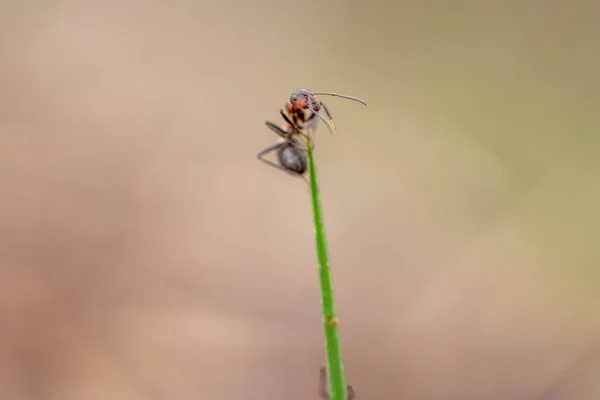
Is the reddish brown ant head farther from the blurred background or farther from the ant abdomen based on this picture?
the blurred background

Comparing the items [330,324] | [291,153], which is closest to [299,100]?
[291,153]

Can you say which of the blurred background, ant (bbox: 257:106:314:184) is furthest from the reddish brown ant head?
the blurred background

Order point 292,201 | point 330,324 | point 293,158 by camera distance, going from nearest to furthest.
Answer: point 330,324, point 293,158, point 292,201

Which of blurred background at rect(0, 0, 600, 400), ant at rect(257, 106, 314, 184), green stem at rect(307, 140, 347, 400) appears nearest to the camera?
green stem at rect(307, 140, 347, 400)

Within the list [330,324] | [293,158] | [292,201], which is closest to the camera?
[330,324]

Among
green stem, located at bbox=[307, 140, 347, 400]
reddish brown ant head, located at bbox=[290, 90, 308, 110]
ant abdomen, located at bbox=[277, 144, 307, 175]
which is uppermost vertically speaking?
reddish brown ant head, located at bbox=[290, 90, 308, 110]

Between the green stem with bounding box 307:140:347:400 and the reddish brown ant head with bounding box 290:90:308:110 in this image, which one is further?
the reddish brown ant head with bounding box 290:90:308:110

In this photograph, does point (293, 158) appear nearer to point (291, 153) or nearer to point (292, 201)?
point (291, 153)

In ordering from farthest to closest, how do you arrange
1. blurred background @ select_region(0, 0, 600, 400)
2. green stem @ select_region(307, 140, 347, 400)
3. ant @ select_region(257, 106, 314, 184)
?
blurred background @ select_region(0, 0, 600, 400)
ant @ select_region(257, 106, 314, 184)
green stem @ select_region(307, 140, 347, 400)

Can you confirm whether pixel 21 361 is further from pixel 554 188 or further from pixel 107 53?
pixel 554 188

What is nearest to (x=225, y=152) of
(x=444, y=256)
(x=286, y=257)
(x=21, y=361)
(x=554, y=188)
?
(x=286, y=257)
